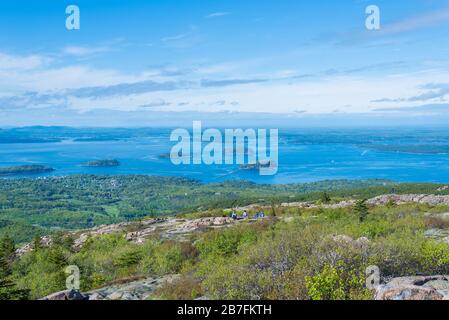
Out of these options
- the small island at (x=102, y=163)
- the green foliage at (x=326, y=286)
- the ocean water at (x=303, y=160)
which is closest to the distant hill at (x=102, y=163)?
the small island at (x=102, y=163)

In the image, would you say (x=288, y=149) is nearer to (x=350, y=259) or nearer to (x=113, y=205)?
(x=113, y=205)

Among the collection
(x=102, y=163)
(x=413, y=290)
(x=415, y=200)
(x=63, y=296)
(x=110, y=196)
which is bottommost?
(x=110, y=196)

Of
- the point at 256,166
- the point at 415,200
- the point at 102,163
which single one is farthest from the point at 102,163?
the point at 415,200

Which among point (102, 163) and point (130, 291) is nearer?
point (130, 291)

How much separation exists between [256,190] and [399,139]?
115164 millimetres

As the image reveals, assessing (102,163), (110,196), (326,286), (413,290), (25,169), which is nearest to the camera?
(413,290)

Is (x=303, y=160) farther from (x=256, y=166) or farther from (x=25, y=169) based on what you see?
(x=25, y=169)

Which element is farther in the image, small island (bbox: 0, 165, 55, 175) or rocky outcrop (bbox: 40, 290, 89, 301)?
small island (bbox: 0, 165, 55, 175)

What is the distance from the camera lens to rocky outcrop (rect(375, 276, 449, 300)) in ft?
19.7

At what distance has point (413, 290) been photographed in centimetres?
607

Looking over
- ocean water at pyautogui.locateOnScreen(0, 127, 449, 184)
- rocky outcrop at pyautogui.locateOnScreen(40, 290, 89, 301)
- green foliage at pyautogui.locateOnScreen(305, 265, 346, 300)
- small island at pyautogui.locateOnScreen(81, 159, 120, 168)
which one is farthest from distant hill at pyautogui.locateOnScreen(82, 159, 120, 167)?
green foliage at pyautogui.locateOnScreen(305, 265, 346, 300)

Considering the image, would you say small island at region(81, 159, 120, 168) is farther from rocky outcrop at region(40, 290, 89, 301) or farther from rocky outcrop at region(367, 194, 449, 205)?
rocky outcrop at region(40, 290, 89, 301)

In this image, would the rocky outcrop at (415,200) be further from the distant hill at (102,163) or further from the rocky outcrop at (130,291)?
the distant hill at (102,163)

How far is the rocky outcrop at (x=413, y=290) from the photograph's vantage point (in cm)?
601
